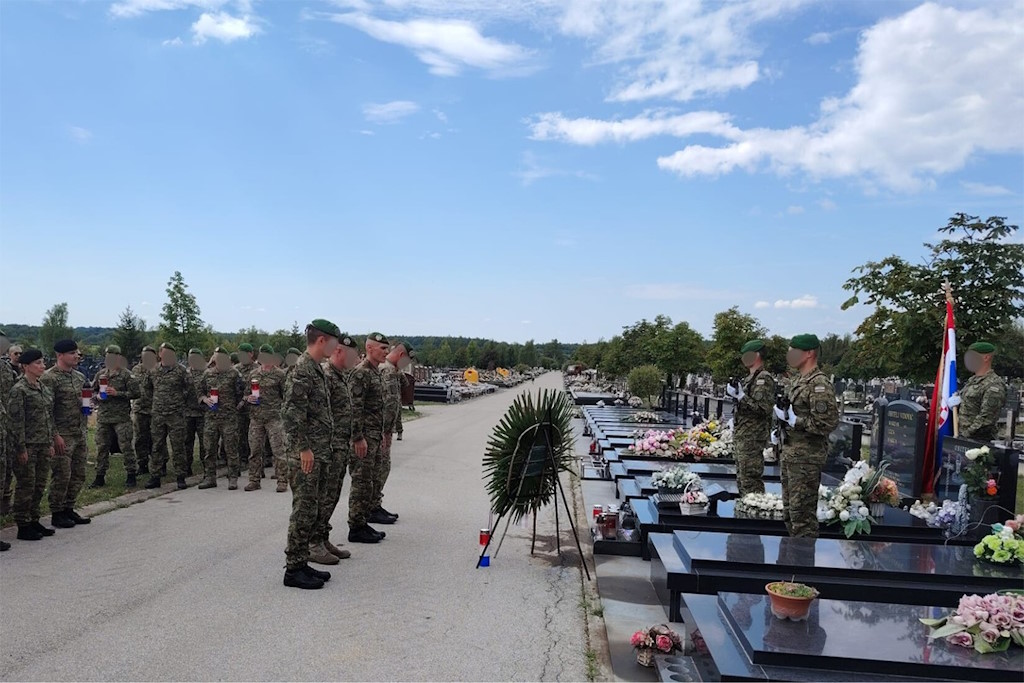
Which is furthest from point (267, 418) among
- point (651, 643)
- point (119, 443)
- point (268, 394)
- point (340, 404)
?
point (651, 643)

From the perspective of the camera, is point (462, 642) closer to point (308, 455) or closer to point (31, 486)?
point (308, 455)

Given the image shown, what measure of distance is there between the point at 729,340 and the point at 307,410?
3069cm

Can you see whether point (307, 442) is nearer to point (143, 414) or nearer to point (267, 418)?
point (267, 418)

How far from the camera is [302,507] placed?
18.8 feet

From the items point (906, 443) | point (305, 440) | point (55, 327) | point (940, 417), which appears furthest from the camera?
point (55, 327)

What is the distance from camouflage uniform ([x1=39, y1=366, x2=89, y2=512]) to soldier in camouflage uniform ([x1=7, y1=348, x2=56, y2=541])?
20 centimetres

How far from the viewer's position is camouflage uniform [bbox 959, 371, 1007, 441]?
25.8ft

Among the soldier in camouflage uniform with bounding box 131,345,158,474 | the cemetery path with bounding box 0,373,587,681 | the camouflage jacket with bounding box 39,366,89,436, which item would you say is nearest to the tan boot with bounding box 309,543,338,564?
the cemetery path with bounding box 0,373,587,681

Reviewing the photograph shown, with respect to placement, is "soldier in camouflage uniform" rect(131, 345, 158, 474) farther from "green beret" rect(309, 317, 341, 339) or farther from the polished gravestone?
the polished gravestone

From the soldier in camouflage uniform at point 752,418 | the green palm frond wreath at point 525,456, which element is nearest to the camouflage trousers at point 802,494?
the soldier in camouflage uniform at point 752,418

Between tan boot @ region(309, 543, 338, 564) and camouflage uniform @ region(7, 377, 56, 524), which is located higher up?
camouflage uniform @ region(7, 377, 56, 524)

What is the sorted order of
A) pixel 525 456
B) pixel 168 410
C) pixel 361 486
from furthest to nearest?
pixel 168 410 < pixel 361 486 < pixel 525 456

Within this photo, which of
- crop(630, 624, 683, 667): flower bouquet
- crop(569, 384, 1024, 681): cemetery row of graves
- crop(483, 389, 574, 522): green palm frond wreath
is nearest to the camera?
crop(569, 384, 1024, 681): cemetery row of graves

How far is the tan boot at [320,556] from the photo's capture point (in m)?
6.32
